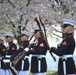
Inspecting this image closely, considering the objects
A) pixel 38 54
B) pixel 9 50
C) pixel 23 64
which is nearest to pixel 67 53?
pixel 38 54

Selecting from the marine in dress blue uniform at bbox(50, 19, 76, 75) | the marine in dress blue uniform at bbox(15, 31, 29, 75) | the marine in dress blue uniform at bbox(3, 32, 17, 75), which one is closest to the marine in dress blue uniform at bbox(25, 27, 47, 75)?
the marine in dress blue uniform at bbox(15, 31, 29, 75)

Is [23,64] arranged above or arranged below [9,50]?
below

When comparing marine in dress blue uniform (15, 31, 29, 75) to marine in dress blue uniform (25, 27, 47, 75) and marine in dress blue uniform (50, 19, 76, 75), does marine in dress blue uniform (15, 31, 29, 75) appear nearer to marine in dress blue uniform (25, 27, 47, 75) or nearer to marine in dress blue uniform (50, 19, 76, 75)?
marine in dress blue uniform (25, 27, 47, 75)

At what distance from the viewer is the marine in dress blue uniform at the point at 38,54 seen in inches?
318

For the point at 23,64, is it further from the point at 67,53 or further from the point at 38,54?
the point at 67,53

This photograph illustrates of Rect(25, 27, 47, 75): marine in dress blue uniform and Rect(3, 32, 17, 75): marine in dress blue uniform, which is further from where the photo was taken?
Rect(3, 32, 17, 75): marine in dress blue uniform

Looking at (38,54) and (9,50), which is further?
(9,50)

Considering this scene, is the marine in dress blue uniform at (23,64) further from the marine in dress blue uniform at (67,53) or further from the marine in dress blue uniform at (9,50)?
the marine in dress blue uniform at (67,53)

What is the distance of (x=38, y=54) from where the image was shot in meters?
8.15

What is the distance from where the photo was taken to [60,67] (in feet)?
23.3

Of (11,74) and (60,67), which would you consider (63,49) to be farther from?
(11,74)

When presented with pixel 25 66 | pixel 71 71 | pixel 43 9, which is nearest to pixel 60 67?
pixel 71 71

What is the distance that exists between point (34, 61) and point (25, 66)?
3.49 ft

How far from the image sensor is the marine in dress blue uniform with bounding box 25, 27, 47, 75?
8080 millimetres
